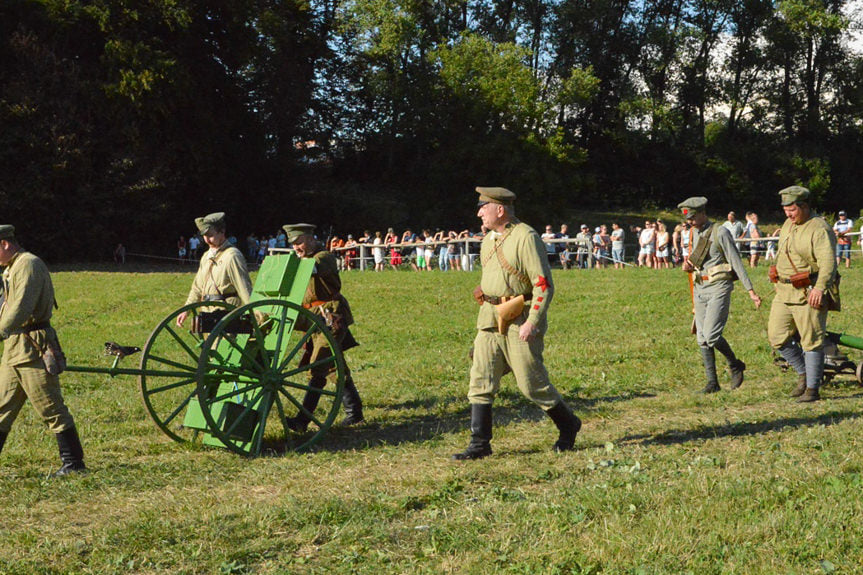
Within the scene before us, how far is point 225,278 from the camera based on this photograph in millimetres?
8156

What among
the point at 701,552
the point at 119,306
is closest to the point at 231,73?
the point at 119,306

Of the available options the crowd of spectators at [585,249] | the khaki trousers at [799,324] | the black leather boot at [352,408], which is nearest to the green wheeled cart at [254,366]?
the black leather boot at [352,408]

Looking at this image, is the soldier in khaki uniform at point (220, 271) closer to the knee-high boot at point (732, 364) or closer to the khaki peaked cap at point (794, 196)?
the knee-high boot at point (732, 364)

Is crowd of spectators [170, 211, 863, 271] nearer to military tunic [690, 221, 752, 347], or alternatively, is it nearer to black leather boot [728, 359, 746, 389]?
black leather boot [728, 359, 746, 389]

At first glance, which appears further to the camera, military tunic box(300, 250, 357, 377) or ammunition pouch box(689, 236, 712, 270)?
ammunition pouch box(689, 236, 712, 270)

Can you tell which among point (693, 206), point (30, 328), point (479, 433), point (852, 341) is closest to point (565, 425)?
point (479, 433)

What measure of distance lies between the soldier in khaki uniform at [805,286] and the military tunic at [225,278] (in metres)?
4.81

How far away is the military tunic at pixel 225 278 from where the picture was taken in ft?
26.3

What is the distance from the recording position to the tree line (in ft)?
110

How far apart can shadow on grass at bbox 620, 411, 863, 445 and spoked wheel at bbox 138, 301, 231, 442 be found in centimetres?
340

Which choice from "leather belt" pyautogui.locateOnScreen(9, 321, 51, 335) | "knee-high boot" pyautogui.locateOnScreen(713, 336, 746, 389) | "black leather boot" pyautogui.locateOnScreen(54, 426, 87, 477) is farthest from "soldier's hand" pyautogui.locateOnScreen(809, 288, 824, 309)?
"leather belt" pyautogui.locateOnScreen(9, 321, 51, 335)

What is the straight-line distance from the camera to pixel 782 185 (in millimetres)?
52406

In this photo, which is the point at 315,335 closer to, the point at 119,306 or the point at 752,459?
the point at 752,459

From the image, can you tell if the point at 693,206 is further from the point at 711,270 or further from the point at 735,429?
the point at 735,429
